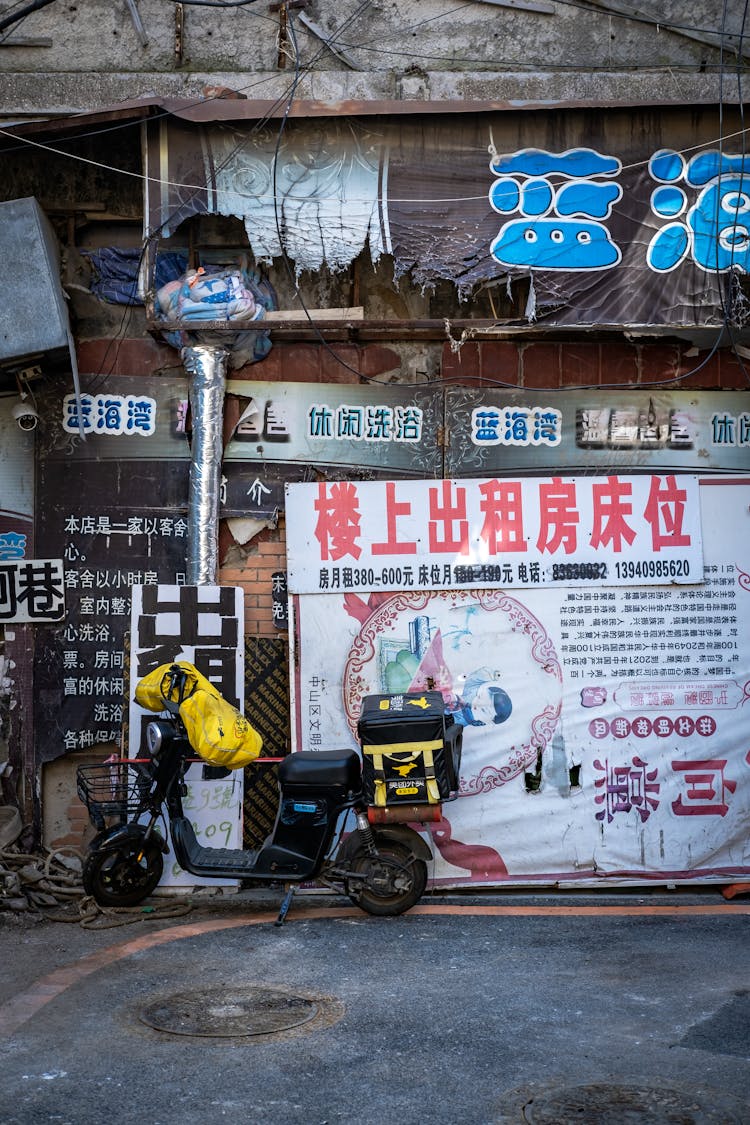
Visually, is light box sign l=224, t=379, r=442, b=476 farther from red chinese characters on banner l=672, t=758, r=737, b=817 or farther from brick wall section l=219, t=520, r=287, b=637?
red chinese characters on banner l=672, t=758, r=737, b=817

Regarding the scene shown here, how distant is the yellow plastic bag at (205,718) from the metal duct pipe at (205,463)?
3.98 ft

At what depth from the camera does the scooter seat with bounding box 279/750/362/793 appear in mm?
7480

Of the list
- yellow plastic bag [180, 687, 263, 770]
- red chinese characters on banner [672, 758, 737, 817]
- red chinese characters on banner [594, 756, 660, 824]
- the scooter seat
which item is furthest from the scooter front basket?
red chinese characters on banner [672, 758, 737, 817]

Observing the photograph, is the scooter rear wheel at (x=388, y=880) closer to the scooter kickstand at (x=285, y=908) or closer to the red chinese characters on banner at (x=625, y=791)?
the scooter kickstand at (x=285, y=908)

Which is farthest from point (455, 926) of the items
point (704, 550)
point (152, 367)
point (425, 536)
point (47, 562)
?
point (152, 367)

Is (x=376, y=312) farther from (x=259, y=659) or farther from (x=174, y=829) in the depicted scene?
(x=174, y=829)

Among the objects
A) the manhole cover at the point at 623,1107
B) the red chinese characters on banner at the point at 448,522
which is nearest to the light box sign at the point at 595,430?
the red chinese characters on banner at the point at 448,522

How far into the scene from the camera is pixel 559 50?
953cm

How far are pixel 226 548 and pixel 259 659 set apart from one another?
915mm

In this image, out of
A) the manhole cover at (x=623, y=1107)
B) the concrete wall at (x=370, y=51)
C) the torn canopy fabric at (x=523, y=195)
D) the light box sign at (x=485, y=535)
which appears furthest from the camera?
the concrete wall at (x=370, y=51)

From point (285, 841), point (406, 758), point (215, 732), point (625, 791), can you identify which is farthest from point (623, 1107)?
point (625, 791)

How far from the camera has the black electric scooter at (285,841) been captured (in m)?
7.52

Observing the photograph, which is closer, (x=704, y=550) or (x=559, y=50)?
(x=704, y=550)

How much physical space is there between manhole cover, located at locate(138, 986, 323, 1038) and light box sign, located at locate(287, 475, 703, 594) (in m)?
3.30
